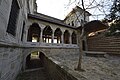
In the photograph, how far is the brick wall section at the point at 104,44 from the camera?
397 inches

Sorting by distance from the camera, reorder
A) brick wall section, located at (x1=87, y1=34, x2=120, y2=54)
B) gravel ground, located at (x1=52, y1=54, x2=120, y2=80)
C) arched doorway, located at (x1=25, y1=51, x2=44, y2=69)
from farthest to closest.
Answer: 1. brick wall section, located at (x1=87, y1=34, x2=120, y2=54)
2. arched doorway, located at (x1=25, y1=51, x2=44, y2=69)
3. gravel ground, located at (x1=52, y1=54, x2=120, y2=80)

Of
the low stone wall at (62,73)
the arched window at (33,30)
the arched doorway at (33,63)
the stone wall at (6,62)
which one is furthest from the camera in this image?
the arched window at (33,30)

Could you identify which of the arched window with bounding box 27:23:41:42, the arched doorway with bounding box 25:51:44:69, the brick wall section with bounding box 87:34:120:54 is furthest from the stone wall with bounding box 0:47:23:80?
the brick wall section with bounding box 87:34:120:54

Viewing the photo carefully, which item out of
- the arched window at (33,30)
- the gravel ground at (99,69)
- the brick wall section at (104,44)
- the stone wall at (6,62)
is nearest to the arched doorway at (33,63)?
the arched window at (33,30)

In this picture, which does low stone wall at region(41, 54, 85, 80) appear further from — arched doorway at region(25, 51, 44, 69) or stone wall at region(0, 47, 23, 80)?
arched doorway at region(25, 51, 44, 69)

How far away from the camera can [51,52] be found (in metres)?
10.3

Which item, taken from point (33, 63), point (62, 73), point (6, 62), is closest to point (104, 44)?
point (62, 73)

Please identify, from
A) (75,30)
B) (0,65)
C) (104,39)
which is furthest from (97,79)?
(75,30)

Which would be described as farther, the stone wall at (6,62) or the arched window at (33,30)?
the arched window at (33,30)

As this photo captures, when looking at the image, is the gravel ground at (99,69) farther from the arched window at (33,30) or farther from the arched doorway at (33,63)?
the arched window at (33,30)

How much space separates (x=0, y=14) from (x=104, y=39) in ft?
42.7

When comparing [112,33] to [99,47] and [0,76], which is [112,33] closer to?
[0,76]

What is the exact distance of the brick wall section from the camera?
33.1 feet

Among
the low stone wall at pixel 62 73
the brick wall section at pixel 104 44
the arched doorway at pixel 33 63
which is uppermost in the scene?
the brick wall section at pixel 104 44
